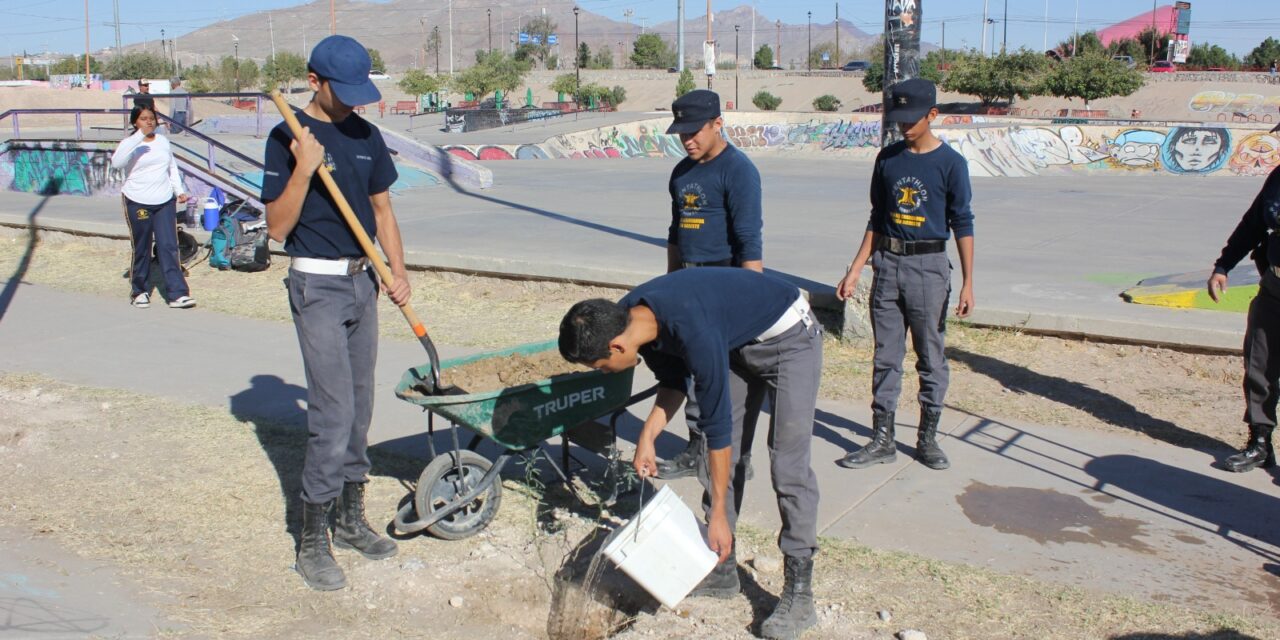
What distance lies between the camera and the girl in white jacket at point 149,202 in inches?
392

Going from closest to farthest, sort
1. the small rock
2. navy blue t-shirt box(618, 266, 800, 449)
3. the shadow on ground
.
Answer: navy blue t-shirt box(618, 266, 800, 449), the small rock, the shadow on ground

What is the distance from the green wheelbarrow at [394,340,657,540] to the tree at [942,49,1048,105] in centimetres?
5909

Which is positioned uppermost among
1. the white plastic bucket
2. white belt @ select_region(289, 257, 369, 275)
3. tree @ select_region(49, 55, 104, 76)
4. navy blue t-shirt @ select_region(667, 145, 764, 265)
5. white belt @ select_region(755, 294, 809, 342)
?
tree @ select_region(49, 55, 104, 76)

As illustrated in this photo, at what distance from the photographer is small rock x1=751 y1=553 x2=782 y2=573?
4543 mm

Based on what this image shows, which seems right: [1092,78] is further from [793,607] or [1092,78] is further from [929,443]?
[793,607]

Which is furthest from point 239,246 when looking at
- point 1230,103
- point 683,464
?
point 1230,103

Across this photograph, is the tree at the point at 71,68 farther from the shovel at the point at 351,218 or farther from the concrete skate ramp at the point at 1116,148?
the shovel at the point at 351,218

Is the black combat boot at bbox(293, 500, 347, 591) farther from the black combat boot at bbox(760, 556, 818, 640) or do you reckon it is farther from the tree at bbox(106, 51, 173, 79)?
the tree at bbox(106, 51, 173, 79)

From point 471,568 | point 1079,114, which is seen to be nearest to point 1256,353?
point 471,568

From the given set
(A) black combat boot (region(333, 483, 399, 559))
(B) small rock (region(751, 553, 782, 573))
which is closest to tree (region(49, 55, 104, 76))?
(A) black combat boot (region(333, 483, 399, 559))

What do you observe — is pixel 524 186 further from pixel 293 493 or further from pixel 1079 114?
pixel 1079 114

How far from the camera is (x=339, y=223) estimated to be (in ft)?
14.4

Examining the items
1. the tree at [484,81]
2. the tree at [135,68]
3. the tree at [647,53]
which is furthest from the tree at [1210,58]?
the tree at [135,68]

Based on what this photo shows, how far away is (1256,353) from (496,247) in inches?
315
